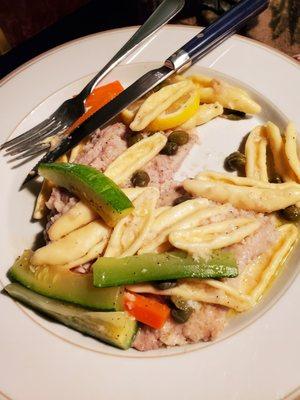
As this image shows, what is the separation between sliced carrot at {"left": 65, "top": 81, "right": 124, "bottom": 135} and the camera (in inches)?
117

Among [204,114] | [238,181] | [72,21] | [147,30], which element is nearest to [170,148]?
[204,114]

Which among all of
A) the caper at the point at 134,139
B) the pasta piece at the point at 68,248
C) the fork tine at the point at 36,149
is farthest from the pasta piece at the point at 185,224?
the fork tine at the point at 36,149

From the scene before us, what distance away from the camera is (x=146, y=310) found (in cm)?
213

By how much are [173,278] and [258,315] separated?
0.45 m

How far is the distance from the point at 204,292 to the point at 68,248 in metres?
0.68

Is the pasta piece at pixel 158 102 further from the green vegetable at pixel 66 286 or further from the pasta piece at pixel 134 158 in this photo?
the green vegetable at pixel 66 286

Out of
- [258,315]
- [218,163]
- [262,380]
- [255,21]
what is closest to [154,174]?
[218,163]

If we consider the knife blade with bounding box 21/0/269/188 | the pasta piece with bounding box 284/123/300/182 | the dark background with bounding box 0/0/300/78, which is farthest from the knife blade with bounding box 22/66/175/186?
the dark background with bounding box 0/0/300/78

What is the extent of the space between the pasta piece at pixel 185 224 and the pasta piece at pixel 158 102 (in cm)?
69

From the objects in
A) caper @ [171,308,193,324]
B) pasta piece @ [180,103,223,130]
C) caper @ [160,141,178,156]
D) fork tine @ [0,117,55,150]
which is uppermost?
fork tine @ [0,117,55,150]

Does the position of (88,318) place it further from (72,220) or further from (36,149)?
(36,149)

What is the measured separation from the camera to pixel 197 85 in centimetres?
308

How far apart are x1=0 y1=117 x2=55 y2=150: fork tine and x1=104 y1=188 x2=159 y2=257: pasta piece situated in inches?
35.1

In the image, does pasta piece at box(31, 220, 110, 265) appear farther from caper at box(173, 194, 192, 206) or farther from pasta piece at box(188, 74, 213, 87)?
pasta piece at box(188, 74, 213, 87)
